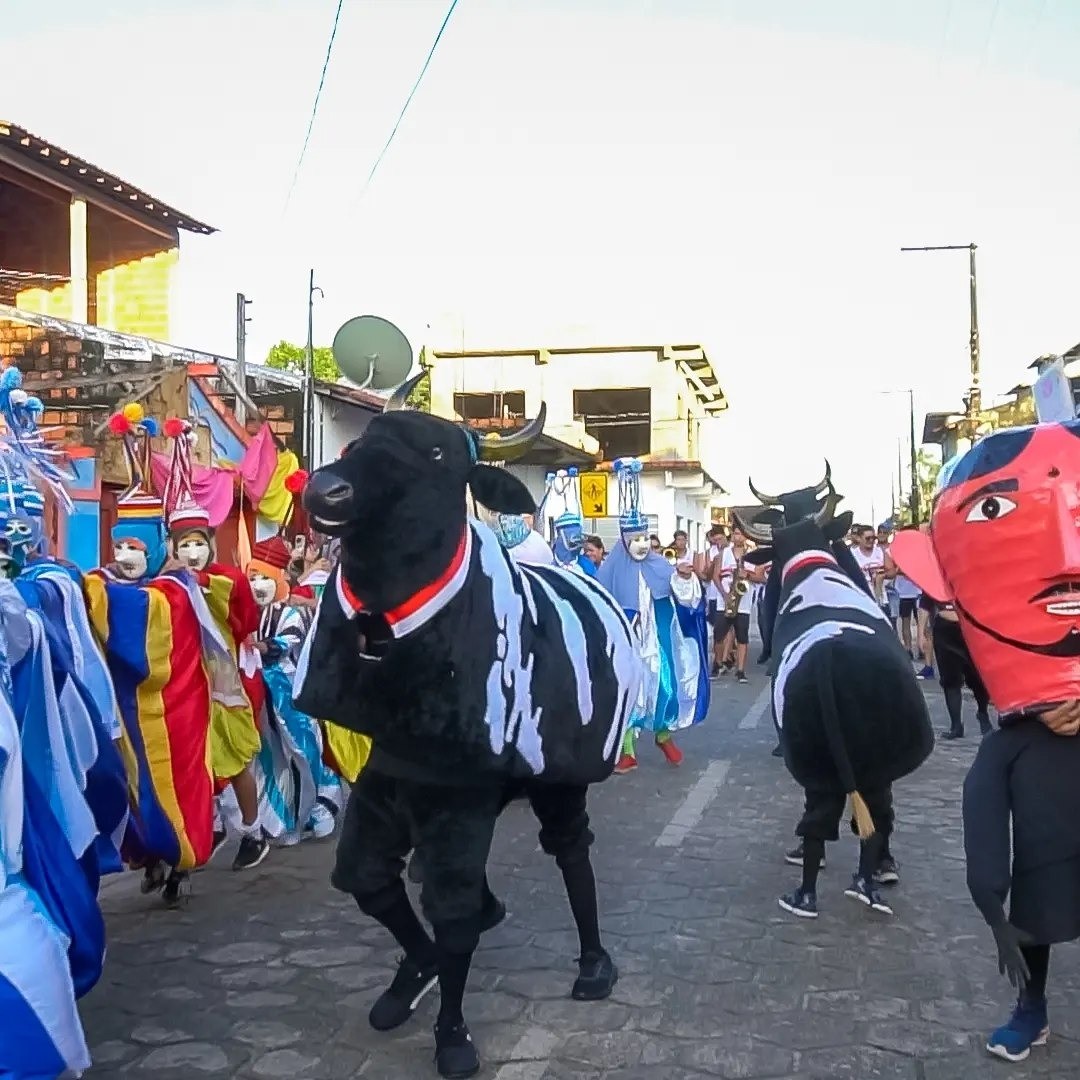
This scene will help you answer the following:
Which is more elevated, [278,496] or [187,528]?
[278,496]

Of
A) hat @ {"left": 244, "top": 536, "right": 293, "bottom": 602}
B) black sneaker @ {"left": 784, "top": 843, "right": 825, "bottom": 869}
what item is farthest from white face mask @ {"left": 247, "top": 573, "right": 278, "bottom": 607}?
black sneaker @ {"left": 784, "top": 843, "right": 825, "bottom": 869}

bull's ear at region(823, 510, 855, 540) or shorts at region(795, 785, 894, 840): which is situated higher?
bull's ear at region(823, 510, 855, 540)

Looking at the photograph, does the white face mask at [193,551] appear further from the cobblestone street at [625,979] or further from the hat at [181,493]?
the cobblestone street at [625,979]

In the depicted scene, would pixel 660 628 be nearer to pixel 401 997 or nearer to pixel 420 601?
pixel 401 997

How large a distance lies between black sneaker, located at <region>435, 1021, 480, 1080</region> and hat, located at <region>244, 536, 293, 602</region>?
3.62 meters

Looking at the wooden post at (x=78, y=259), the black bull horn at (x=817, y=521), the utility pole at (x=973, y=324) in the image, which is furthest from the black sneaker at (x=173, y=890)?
the utility pole at (x=973, y=324)

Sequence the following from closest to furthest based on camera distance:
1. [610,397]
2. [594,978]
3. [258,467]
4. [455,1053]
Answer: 1. [455,1053]
2. [594,978]
3. [258,467]
4. [610,397]

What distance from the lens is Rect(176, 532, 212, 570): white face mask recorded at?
19.2ft

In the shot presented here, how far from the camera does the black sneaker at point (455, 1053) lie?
12.8ft

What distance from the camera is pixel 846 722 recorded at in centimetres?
543

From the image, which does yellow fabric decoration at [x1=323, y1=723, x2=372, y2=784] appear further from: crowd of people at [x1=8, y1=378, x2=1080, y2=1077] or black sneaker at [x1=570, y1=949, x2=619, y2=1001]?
black sneaker at [x1=570, y1=949, x2=619, y2=1001]

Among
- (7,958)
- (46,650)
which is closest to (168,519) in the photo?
(46,650)

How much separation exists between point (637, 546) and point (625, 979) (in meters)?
5.16

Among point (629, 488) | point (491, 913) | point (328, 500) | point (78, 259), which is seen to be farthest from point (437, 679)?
point (78, 259)
